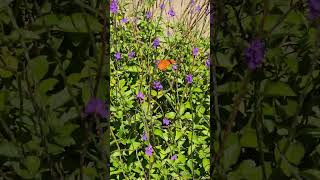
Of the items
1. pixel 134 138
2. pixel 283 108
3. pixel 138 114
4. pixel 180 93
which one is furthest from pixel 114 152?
pixel 283 108

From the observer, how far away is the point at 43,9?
5.28ft

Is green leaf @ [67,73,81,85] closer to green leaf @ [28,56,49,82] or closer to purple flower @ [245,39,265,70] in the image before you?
green leaf @ [28,56,49,82]

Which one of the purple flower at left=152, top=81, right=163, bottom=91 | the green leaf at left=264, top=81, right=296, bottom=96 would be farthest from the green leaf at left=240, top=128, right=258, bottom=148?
the purple flower at left=152, top=81, right=163, bottom=91

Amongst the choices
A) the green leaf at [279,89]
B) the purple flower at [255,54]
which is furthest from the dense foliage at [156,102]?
the purple flower at [255,54]

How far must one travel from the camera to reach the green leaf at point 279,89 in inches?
60.2

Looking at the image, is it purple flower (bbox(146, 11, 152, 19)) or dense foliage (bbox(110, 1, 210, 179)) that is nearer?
dense foliage (bbox(110, 1, 210, 179))

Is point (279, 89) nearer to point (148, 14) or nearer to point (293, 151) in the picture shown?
point (293, 151)

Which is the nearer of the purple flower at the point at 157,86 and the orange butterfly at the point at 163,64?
the purple flower at the point at 157,86

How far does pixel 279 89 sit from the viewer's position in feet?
5.05

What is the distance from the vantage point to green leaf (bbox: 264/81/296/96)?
153 centimetres

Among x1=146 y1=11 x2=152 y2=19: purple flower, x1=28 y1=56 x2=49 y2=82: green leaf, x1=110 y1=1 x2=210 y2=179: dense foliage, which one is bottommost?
x1=110 y1=1 x2=210 y2=179: dense foliage

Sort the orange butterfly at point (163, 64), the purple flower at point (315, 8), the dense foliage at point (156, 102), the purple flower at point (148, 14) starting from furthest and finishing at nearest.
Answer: the purple flower at point (148, 14) → the orange butterfly at point (163, 64) → the dense foliage at point (156, 102) → the purple flower at point (315, 8)

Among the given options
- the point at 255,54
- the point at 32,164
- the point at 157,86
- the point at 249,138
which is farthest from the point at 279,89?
the point at 157,86

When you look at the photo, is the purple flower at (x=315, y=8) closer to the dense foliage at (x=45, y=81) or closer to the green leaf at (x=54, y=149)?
the dense foliage at (x=45, y=81)
